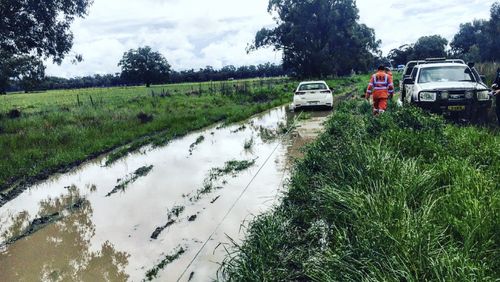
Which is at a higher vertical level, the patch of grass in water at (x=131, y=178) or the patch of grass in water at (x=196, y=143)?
the patch of grass in water at (x=131, y=178)

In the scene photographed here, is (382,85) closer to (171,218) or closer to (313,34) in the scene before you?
(171,218)

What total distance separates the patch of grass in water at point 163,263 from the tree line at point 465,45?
2687 inches

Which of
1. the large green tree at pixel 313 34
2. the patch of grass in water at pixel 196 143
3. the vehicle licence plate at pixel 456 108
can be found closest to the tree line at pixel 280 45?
the large green tree at pixel 313 34

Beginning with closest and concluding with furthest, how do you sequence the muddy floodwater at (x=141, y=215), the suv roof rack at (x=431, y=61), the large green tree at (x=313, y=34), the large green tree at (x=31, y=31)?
the muddy floodwater at (x=141, y=215), the suv roof rack at (x=431, y=61), the large green tree at (x=31, y=31), the large green tree at (x=313, y=34)

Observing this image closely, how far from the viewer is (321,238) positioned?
4316mm

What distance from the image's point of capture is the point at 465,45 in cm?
9075

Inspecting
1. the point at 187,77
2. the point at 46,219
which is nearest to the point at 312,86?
the point at 46,219

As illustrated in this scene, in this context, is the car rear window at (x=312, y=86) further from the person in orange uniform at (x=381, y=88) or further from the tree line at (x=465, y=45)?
the tree line at (x=465, y=45)

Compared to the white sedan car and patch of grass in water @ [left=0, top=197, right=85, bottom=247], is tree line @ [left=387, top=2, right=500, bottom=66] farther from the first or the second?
patch of grass in water @ [left=0, top=197, right=85, bottom=247]

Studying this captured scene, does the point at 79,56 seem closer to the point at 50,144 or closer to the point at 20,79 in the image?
the point at 20,79

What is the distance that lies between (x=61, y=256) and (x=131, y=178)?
11.8 ft

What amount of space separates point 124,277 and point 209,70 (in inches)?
4590

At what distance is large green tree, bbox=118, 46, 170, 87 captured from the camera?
306 ft

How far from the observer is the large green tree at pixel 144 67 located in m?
93.1
